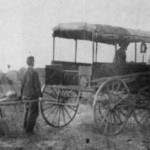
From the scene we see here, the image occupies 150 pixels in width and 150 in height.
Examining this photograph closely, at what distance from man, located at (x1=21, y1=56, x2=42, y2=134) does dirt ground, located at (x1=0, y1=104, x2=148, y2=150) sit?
292 mm

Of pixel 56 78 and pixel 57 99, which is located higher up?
pixel 56 78

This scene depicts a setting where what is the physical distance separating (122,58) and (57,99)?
2370mm

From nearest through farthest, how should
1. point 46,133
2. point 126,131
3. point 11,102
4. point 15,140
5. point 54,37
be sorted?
point 11,102, point 15,140, point 46,133, point 126,131, point 54,37

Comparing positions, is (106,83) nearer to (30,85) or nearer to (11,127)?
(30,85)

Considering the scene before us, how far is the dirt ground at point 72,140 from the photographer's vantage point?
18.0ft

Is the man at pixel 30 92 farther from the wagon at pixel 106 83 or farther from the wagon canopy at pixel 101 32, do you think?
the wagon canopy at pixel 101 32

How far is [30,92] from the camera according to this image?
21.5ft

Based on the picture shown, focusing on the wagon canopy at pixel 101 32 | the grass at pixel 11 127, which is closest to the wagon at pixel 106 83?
the wagon canopy at pixel 101 32

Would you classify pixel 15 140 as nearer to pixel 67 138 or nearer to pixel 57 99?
pixel 67 138

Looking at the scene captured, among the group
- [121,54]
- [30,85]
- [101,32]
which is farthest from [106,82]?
[121,54]

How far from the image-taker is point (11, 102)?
5379 mm

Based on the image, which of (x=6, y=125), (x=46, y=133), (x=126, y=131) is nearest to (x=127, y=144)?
(x=126, y=131)

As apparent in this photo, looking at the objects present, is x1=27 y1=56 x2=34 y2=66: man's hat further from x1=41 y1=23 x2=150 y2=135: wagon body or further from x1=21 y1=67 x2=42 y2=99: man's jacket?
x1=41 y1=23 x2=150 y2=135: wagon body

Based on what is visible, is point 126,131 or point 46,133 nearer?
point 46,133
